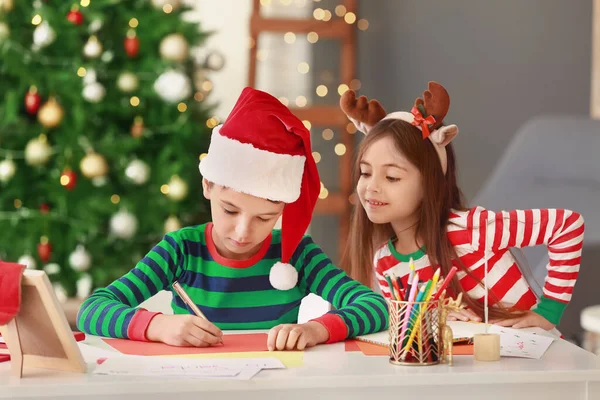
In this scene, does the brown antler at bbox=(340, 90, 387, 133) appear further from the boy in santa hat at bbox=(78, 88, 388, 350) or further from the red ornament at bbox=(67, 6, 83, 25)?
the red ornament at bbox=(67, 6, 83, 25)

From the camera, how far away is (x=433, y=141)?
1800 mm

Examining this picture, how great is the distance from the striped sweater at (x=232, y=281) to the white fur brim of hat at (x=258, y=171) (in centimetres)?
16

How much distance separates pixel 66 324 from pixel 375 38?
3.86 metres

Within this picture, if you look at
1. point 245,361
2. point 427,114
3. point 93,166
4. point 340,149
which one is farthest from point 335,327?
point 340,149

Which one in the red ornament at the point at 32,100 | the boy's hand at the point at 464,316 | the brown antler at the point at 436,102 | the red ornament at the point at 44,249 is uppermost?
the red ornament at the point at 32,100

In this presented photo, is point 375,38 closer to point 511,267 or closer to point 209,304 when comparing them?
point 511,267

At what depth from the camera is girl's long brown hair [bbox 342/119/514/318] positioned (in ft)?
5.81

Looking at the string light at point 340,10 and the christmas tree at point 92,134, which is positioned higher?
the string light at point 340,10

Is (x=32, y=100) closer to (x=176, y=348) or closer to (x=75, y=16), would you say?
(x=75, y=16)

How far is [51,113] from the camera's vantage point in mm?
3639

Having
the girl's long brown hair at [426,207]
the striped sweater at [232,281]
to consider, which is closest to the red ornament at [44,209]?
the girl's long brown hair at [426,207]

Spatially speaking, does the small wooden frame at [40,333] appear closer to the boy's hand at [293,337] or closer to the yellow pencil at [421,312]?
the boy's hand at [293,337]

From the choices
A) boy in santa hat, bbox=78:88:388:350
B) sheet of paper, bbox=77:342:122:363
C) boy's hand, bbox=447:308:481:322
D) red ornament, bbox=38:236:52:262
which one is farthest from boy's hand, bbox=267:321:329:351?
red ornament, bbox=38:236:52:262

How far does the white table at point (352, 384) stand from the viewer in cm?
100
